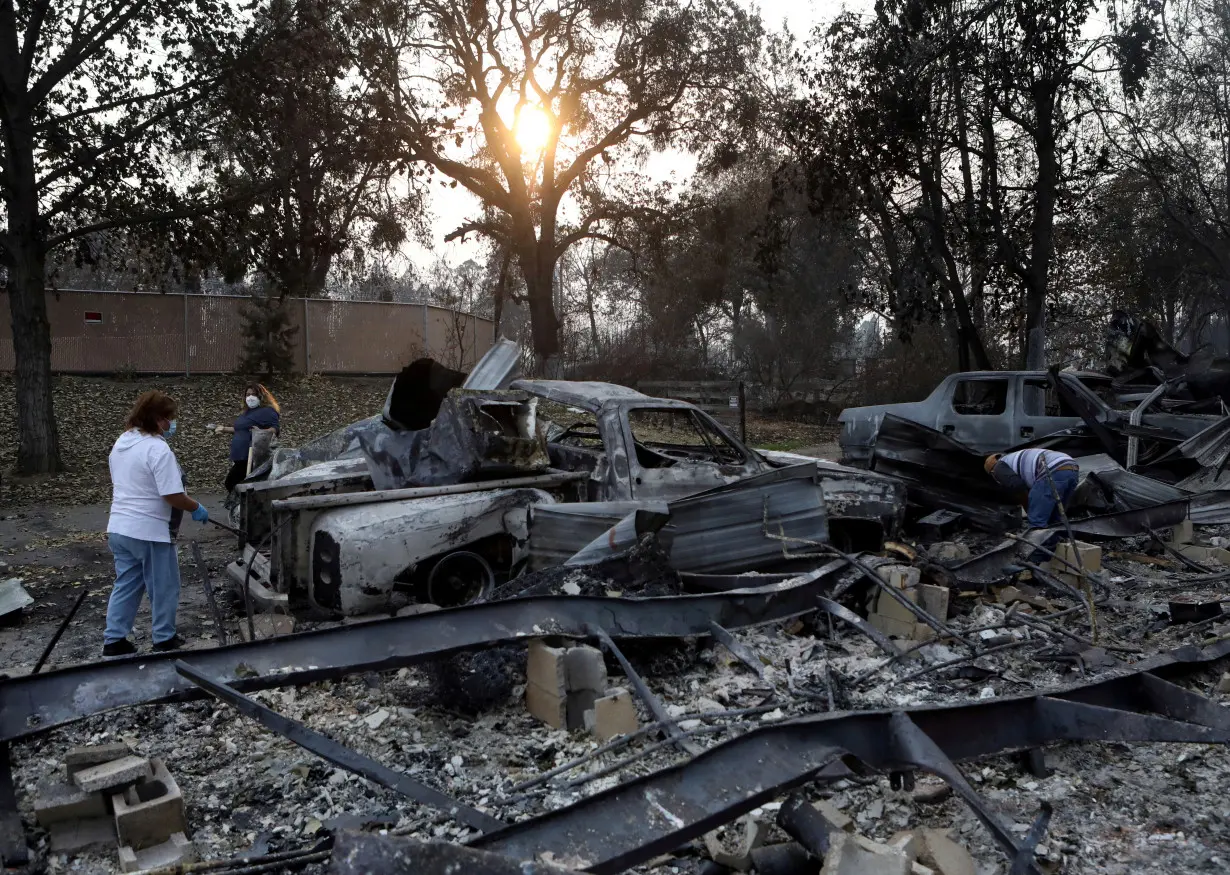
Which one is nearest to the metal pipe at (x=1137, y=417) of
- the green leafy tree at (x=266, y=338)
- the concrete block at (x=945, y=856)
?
the concrete block at (x=945, y=856)

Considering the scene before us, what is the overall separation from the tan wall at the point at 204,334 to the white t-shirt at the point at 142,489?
12.1 meters

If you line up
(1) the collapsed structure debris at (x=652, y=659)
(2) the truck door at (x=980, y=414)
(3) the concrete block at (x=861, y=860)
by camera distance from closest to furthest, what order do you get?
(3) the concrete block at (x=861, y=860), (1) the collapsed structure debris at (x=652, y=659), (2) the truck door at (x=980, y=414)

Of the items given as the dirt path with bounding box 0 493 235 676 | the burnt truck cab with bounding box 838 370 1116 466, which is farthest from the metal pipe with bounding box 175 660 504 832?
the burnt truck cab with bounding box 838 370 1116 466

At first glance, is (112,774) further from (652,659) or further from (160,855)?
(652,659)

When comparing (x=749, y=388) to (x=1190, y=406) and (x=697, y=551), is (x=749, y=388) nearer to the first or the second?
(x=1190, y=406)

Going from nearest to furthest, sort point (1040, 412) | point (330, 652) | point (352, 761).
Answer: point (352, 761) < point (330, 652) < point (1040, 412)

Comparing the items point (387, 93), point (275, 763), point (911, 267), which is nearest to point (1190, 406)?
point (911, 267)

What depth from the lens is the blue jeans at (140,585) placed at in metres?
4.82

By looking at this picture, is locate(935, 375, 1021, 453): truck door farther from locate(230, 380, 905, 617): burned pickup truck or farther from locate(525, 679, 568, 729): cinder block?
locate(525, 679, 568, 729): cinder block

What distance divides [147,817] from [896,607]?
3.69m

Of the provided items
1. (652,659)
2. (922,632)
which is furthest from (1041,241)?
(652,659)

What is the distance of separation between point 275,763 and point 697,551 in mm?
2460

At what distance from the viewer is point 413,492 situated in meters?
5.41

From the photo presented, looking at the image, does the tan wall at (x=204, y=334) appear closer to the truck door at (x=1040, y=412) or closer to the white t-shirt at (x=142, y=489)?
the truck door at (x=1040, y=412)
